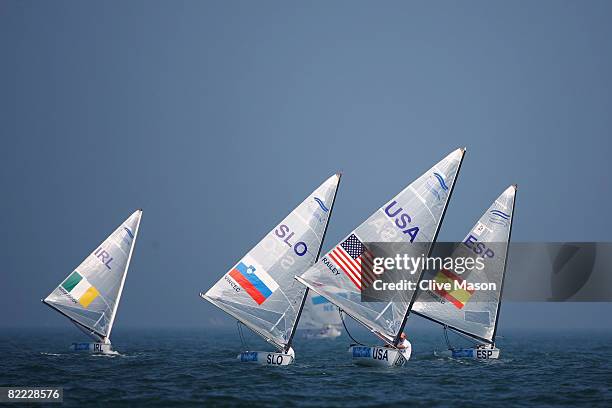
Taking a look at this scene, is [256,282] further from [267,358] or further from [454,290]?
[454,290]

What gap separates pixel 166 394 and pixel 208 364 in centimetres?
1596

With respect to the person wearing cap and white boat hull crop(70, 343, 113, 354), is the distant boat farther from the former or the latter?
the person wearing cap

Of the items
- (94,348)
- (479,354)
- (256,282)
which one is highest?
(256,282)

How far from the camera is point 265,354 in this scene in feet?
128

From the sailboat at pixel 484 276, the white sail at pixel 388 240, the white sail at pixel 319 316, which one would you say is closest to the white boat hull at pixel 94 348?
the white sail at pixel 388 240

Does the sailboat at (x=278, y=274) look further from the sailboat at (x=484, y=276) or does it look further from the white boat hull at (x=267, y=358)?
the sailboat at (x=484, y=276)

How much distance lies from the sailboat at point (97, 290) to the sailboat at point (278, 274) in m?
14.4

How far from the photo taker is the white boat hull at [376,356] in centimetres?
3719

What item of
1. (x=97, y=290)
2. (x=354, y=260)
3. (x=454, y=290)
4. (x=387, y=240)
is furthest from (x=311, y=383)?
(x=97, y=290)

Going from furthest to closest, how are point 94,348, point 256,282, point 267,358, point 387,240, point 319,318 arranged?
point 319,318 < point 94,348 < point 256,282 < point 267,358 < point 387,240

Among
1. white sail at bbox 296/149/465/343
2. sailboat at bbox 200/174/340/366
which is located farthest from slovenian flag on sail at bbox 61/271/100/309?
white sail at bbox 296/149/465/343

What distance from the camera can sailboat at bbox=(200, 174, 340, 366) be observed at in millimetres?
40125

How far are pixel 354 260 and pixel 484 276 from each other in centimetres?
1321

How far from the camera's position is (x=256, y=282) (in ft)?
132
